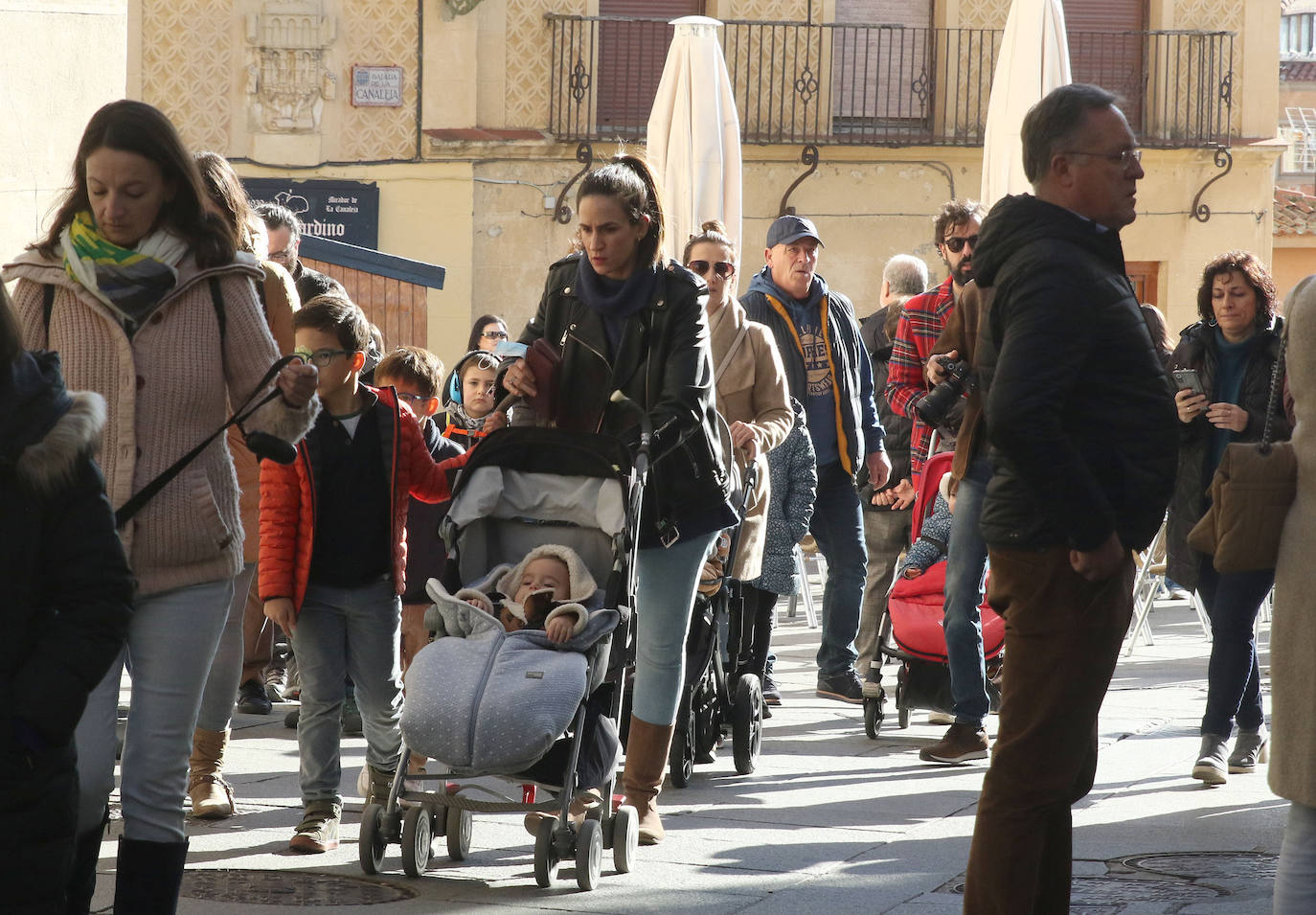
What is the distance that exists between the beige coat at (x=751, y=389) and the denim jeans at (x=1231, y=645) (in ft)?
5.91

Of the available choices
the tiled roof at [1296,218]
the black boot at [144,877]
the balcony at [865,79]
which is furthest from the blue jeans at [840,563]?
the tiled roof at [1296,218]

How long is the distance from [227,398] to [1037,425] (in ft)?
6.41

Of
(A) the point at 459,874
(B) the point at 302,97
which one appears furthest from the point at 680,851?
(B) the point at 302,97

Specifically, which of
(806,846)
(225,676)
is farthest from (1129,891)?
(225,676)

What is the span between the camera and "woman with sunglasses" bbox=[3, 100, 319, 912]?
4117mm

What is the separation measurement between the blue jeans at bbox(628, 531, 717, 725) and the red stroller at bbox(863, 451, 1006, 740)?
2.31m

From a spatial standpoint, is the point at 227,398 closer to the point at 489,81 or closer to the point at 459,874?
the point at 459,874

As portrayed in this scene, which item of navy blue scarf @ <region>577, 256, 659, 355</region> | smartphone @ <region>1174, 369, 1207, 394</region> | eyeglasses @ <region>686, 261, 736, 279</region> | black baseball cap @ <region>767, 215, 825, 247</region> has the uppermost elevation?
black baseball cap @ <region>767, 215, 825, 247</region>

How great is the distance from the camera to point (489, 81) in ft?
65.3

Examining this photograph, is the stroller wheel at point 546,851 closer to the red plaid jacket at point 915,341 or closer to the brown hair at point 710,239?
the brown hair at point 710,239

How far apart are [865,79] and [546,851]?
16.5 m

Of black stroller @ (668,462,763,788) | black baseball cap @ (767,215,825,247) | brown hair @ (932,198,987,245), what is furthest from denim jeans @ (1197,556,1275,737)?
black baseball cap @ (767,215,825,247)

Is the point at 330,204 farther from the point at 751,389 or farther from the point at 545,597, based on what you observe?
the point at 545,597

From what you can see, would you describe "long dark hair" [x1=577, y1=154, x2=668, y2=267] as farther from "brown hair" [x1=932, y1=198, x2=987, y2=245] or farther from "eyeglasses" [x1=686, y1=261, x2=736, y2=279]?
"brown hair" [x1=932, y1=198, x2=987, y2=245]
